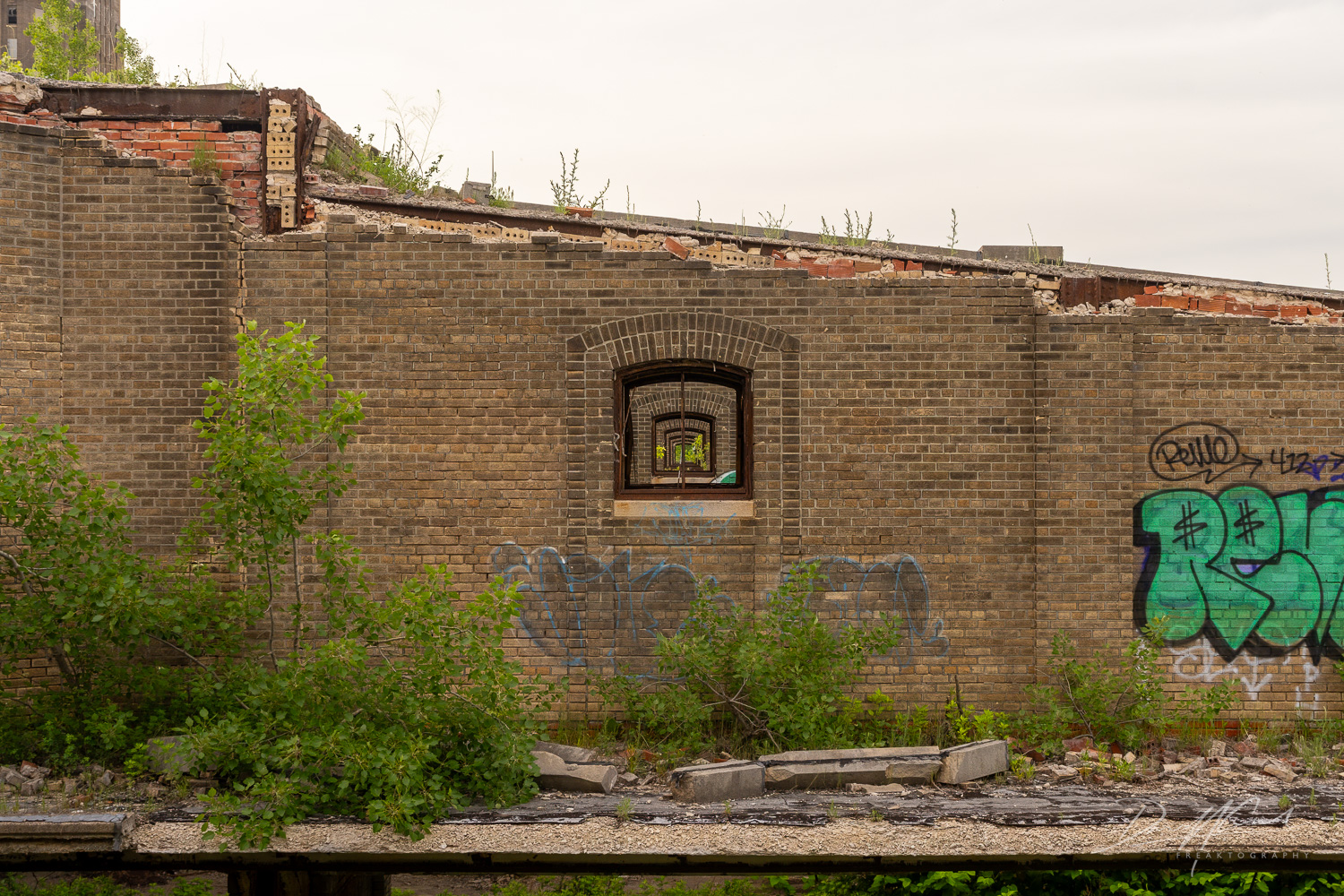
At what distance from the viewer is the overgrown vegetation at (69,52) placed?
11.8m

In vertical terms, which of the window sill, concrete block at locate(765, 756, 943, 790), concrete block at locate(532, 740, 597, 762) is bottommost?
concrete block at locate(765, 756, 943, 790)

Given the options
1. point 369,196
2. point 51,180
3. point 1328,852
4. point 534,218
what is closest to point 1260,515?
point 1328,852

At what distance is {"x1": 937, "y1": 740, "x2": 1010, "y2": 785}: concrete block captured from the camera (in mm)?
6867

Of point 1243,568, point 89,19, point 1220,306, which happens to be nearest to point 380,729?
point 1243,568

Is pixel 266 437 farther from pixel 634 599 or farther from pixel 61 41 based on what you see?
pixel 61 41

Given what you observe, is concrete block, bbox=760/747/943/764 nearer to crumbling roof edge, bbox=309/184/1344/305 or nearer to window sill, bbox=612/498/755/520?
window sill, bbox=612/498/755/520

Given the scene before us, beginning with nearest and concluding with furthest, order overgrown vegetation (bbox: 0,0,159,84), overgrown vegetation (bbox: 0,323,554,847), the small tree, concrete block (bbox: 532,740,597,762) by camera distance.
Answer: overgrown vegetation (bbox: 0,323,554,847), concrete block (bbox: 532,740,597,762), overgrown vegetation (bbox: 0,0,159,84), the small tree

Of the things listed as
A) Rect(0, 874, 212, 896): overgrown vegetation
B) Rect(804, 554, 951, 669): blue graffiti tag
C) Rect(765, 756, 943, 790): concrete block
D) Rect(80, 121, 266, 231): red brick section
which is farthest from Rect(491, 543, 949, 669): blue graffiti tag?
Rect(80, 121, 266, 231): red brick section

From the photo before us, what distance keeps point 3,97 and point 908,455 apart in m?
8.11

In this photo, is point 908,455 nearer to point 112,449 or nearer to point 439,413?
point 439,413

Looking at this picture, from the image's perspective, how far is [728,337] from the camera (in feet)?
25.5

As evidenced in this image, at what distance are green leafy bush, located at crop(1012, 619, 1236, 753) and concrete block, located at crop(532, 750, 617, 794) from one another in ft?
11.2

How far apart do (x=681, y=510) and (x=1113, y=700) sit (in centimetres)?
384

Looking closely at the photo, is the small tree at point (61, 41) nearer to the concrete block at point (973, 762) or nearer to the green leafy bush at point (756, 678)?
the green leafy bush at point (756, 678)
